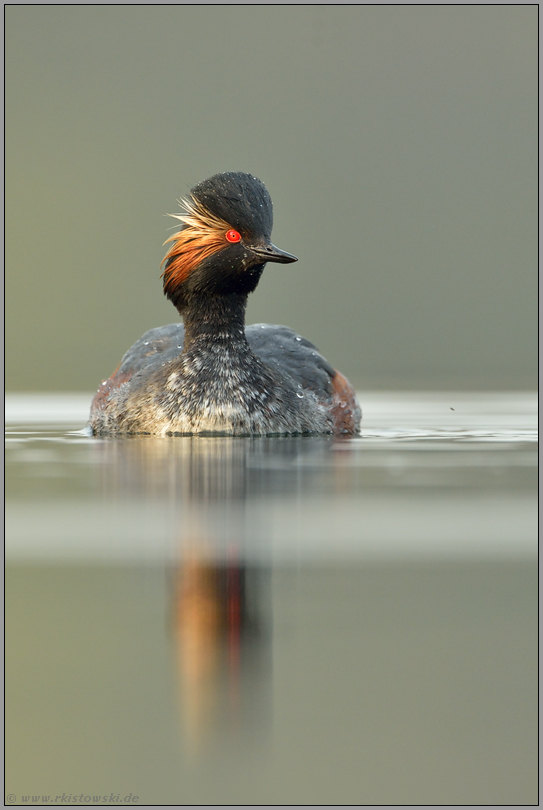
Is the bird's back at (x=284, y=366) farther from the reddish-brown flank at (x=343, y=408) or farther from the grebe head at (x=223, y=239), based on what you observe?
the grebe head at (x=223, y=239)

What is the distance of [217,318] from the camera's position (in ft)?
28.8

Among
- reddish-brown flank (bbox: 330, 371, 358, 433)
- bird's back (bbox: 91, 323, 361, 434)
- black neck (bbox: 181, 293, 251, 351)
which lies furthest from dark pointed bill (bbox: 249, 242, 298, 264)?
reddish-brown flank (bbox: 330, 371, 358, 433)

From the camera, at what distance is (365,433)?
9.65m

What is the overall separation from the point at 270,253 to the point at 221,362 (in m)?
0.93

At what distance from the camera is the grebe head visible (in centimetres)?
836

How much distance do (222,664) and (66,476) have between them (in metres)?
3.72

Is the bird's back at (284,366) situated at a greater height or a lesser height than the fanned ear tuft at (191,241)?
lesser

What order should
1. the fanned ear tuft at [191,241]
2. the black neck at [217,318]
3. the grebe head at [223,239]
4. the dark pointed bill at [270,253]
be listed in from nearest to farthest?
the dark pointed bill at [270,253] → the grebe head at [223,239] → the fanned ear tuft at [191,241] → the black neck at [217,318]

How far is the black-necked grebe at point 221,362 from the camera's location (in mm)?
8438

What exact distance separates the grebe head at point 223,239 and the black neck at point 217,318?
0.06m

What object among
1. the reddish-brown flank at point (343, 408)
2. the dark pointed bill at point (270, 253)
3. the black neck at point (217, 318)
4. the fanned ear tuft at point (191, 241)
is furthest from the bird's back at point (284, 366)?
the dark pointed bill at point (270, 253)

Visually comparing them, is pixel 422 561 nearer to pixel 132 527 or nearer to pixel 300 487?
pixel 132 527

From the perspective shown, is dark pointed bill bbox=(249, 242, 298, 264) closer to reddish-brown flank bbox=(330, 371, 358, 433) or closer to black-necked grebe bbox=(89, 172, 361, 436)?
black-necked grebe bbox=(89, 172, 361, 436)

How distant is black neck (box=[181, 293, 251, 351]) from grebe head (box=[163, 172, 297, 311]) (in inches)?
2.4
